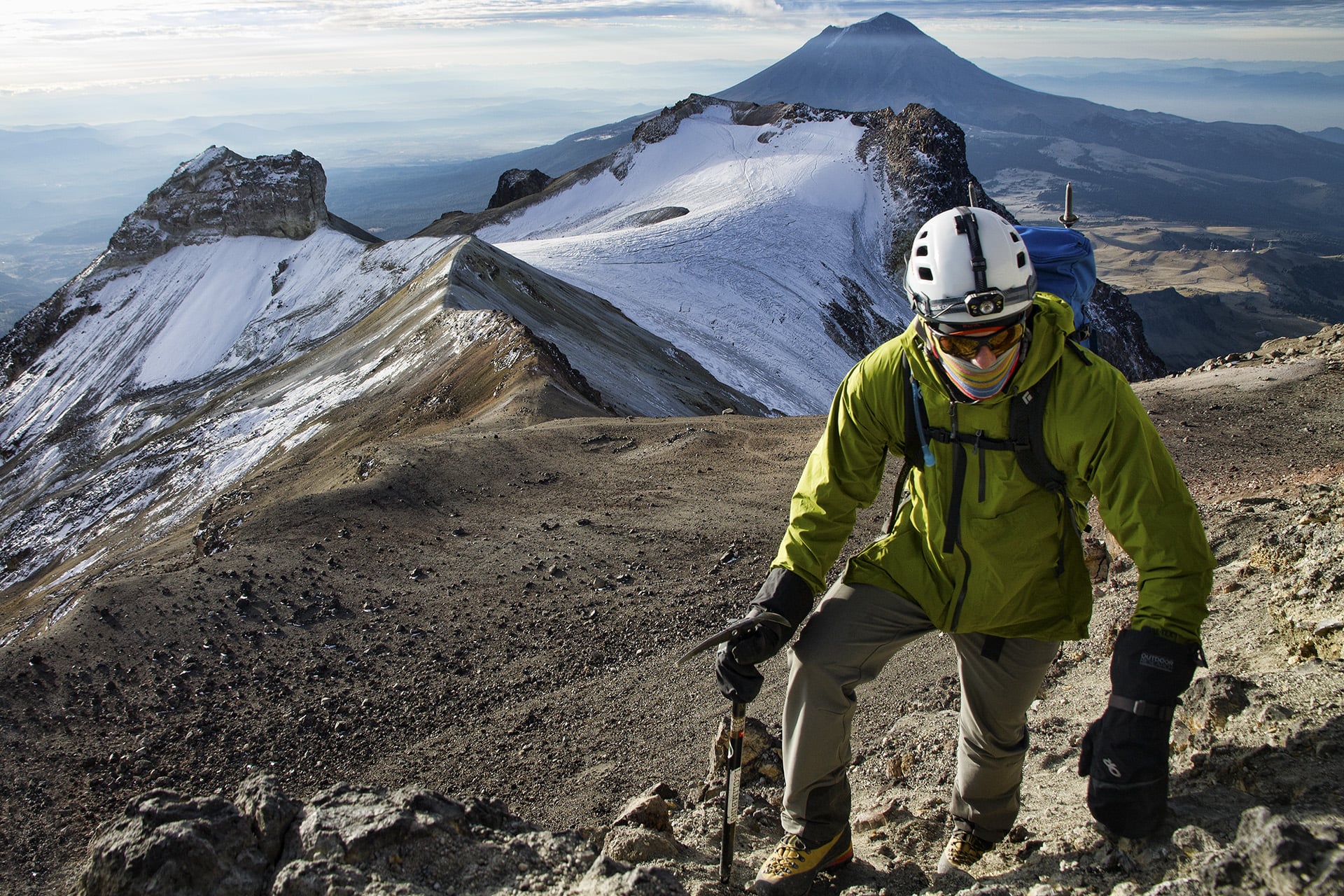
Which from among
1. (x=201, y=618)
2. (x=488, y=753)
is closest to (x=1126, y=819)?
(x=488, y=753)

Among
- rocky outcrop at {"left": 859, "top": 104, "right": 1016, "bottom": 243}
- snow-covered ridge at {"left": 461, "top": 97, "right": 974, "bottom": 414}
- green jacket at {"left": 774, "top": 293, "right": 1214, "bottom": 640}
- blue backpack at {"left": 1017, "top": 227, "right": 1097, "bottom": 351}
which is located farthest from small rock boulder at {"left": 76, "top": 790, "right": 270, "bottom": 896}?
rocky outcrop at {"left": 859, "top": 104, "right": 1016, "bottom": 243}

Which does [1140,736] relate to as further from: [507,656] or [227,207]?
[227,207]

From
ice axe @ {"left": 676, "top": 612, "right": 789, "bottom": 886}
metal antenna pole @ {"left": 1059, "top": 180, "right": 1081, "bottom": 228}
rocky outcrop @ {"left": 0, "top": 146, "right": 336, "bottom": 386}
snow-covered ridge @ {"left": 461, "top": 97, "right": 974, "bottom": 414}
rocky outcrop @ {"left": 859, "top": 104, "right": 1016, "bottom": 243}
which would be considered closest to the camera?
ice axe @ {"left": 676, "top": 612, "right": 789, "bottom": 886}

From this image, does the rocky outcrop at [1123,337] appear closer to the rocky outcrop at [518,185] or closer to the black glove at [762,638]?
the rocky outcrop at [518,185]

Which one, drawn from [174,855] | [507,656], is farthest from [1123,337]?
[174,855]

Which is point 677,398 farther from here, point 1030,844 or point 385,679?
point 1030,844

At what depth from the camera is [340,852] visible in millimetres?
3867

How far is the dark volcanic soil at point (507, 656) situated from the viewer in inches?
221

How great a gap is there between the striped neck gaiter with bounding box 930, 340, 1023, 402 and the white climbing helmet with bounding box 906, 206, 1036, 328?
0.16m

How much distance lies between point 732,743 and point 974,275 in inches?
95.9

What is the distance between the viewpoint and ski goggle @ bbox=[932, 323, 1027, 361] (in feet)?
12.0

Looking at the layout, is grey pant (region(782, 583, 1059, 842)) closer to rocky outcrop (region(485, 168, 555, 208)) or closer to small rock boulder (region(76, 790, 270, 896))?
small rock boulder (region(76, 790, 270, 896))

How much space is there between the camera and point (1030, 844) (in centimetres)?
379

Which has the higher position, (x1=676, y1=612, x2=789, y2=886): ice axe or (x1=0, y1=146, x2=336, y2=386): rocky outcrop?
(x1=0, y1=146, x2=336, y2=386): rocky outcrop
